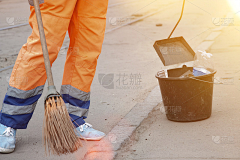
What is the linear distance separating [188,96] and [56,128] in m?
1.20

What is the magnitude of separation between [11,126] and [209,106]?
1688mm

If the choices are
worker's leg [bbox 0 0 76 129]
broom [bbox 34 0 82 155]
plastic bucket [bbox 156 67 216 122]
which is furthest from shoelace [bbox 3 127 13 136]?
plastic bucket [bbox 156 67 216 122]

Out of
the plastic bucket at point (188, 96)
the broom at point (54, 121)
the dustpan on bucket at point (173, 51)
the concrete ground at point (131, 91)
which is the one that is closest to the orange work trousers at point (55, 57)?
the broom at point (54, 121)

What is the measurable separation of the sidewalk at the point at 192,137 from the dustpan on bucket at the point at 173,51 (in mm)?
577

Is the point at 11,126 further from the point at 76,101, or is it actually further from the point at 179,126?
the point at 179,126

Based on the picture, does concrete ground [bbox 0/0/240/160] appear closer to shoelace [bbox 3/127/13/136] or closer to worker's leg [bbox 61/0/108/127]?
shoelace [bbox 3/127/13/136]

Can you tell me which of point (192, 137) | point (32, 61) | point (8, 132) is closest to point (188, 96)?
point (192, 137)

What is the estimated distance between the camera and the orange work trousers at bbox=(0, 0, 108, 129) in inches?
97.4

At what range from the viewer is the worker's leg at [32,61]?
245cm

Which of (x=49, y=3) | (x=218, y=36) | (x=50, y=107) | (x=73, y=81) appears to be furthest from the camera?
(x=218, y=36)

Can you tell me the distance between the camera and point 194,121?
303 centimetres

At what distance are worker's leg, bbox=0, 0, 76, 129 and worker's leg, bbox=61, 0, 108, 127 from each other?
0.17 m

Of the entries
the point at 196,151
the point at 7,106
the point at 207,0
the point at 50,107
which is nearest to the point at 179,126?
the point at 196,151

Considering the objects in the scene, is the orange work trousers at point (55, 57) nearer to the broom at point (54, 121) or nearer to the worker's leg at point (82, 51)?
the worker's leg at point (82, 51)
